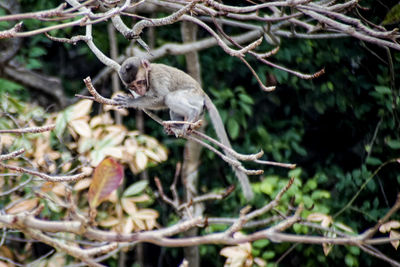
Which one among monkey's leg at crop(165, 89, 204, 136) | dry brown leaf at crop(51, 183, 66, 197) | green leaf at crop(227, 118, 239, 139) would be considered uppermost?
monkey's leg at crop(165, 89, 204, 136)

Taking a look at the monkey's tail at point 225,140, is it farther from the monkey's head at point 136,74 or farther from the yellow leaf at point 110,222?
the yellow leaf at point 110,222

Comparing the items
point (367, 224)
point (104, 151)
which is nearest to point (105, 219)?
point (104, 151)

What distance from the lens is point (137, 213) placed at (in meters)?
3.89

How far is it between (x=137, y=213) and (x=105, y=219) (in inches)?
14.8

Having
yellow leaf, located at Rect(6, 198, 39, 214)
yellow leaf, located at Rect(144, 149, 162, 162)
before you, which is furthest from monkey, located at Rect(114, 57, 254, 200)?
yellow leaf, located at Rect(6, 198, 39, 214)

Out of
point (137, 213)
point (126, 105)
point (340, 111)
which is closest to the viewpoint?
point (126, 105)

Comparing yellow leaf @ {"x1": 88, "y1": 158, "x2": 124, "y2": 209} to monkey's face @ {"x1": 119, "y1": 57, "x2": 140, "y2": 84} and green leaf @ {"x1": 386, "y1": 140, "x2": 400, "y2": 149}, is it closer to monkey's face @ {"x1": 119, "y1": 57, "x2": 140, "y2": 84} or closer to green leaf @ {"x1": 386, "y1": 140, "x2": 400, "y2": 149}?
monkey's face @ {"x1": 119, "y1": 57, "x2": 140, "y2": 84}

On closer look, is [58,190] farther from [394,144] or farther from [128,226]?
[394,144]

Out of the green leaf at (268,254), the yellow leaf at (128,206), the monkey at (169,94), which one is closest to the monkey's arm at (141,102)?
the monkey at (169,94)

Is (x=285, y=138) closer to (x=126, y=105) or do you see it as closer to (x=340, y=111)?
(x=340, y=111)

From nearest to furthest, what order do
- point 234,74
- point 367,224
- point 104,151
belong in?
1. point 104,151
2. point 367,224
3. point 234,74

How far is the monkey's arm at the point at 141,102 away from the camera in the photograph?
327 cm

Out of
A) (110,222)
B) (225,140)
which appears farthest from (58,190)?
(225,140)

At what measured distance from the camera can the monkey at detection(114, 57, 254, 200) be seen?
336 centimetres
